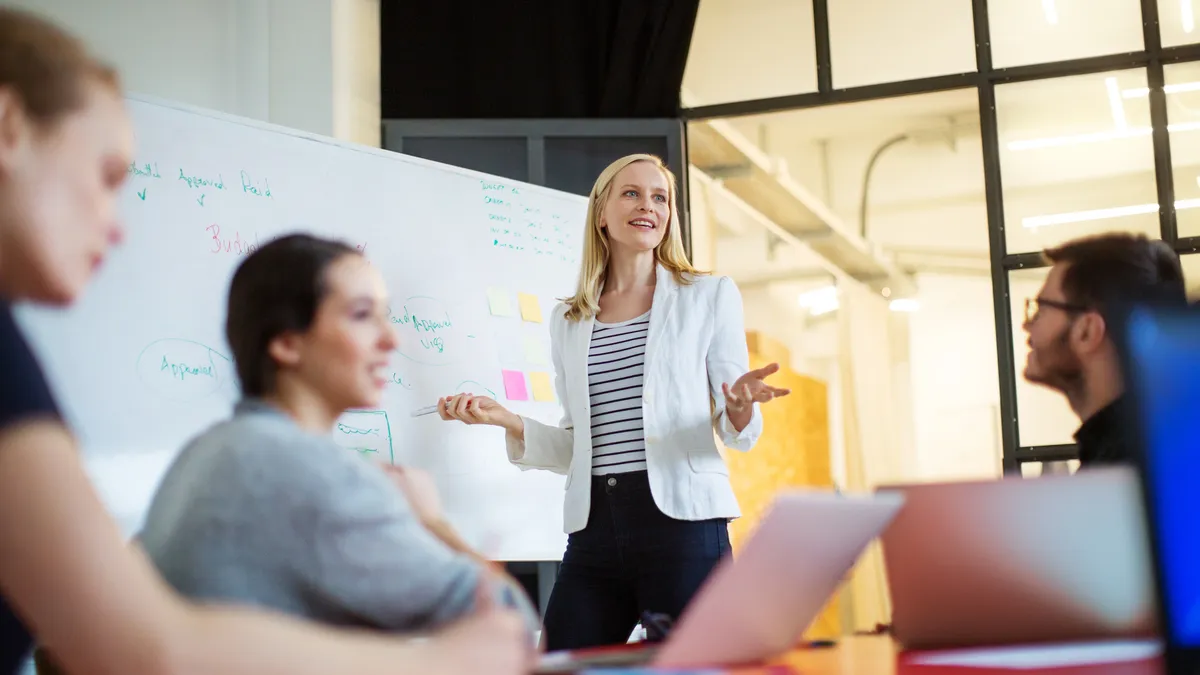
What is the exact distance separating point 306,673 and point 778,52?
157 inches

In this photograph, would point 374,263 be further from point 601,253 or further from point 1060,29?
point 1060,29

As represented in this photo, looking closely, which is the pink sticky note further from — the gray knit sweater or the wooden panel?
the gray knit sweater

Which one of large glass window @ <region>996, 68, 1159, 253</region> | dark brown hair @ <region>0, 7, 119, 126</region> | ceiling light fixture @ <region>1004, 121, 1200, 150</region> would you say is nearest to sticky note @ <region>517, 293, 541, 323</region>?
large glass window @ <region>996, 68, 1159, 253</region>

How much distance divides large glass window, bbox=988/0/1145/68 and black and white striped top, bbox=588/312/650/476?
2231 mm

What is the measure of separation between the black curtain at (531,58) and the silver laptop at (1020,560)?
10.6 ft

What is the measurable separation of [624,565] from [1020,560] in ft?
4.58

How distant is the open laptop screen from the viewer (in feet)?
2.41

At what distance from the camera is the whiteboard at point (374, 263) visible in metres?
2.59

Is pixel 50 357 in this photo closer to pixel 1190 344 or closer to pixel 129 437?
pixel 129 437

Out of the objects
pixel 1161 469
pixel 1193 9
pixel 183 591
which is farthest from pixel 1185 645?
pixel 1193 9

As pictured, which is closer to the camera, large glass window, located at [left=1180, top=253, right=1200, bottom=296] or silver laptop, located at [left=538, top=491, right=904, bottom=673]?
silver laptop, located at [left=538, top=491, right=904, bottom=673]

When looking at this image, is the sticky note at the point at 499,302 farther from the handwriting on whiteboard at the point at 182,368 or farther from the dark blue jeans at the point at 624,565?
the dark blue jeans at the point at 624,565

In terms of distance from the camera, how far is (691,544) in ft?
8.05

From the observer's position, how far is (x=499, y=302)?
137 inches
